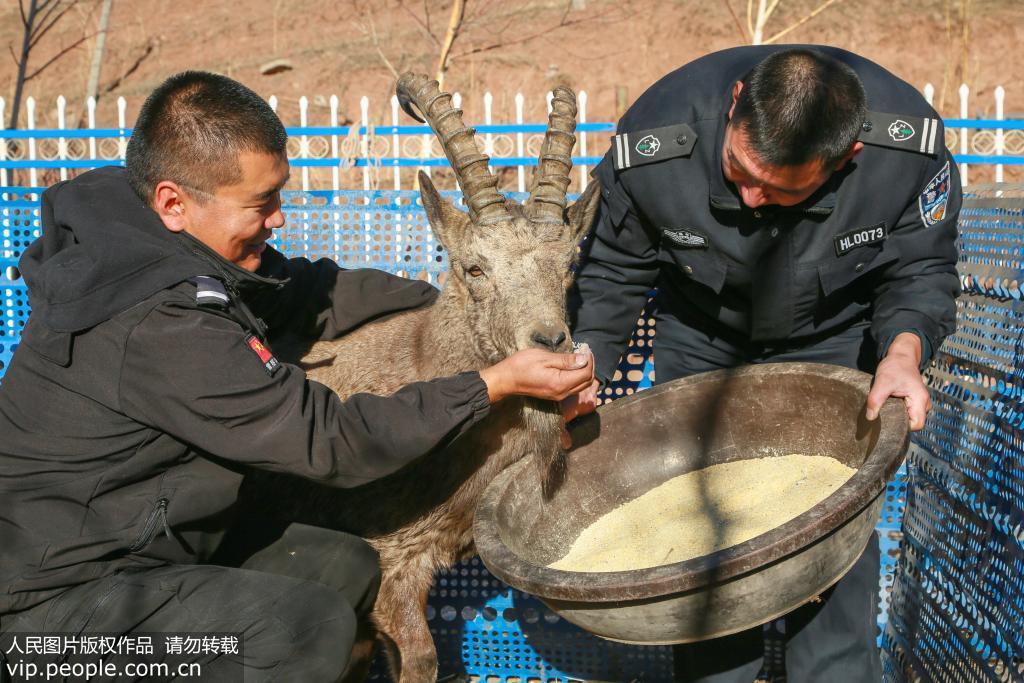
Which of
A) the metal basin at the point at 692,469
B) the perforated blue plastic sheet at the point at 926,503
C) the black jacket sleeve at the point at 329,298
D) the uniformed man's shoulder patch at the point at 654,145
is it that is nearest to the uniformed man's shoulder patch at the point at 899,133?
the perforated blue plastic sheet at the point at 926,503

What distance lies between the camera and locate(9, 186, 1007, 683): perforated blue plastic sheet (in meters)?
3.65

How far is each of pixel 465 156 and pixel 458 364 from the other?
904mm

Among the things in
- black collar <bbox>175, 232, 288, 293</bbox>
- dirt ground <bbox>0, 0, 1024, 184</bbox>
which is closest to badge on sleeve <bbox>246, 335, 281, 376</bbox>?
black collar <bbox>175, 232, 288, 293</bbox>

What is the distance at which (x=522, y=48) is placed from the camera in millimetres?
21844

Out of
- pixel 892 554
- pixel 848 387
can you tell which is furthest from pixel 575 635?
pixel 848 387

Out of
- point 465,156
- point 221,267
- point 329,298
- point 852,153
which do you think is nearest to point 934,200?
point 852,153

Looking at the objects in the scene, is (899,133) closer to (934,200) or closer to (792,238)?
(934,200)

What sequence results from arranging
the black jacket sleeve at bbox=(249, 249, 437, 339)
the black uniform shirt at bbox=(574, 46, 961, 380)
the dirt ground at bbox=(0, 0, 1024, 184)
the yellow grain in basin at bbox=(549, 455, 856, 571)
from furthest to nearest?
1. the dirt ground at bbox=(0, 0, 1024, 184)
2. the black jacket sleeve at bbox=(249, 249, 437, 339)
3. the black uniform shirt at bbox=(574, 46, 961, 380)
4. the yellow grain in basin at bbox=(549, 455, 856, 571)

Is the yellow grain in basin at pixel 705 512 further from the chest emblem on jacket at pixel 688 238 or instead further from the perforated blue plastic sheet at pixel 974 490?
the chest emblem on jacket at pixel 688 238

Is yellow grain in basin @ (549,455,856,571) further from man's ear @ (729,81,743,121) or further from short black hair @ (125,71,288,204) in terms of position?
short black hair @ (125,71,288,204)

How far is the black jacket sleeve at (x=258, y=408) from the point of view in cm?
314

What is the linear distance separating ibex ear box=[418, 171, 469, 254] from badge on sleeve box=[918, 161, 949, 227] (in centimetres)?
194

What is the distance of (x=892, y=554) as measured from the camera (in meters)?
4.98

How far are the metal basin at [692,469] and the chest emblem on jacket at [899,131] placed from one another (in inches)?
38.2
